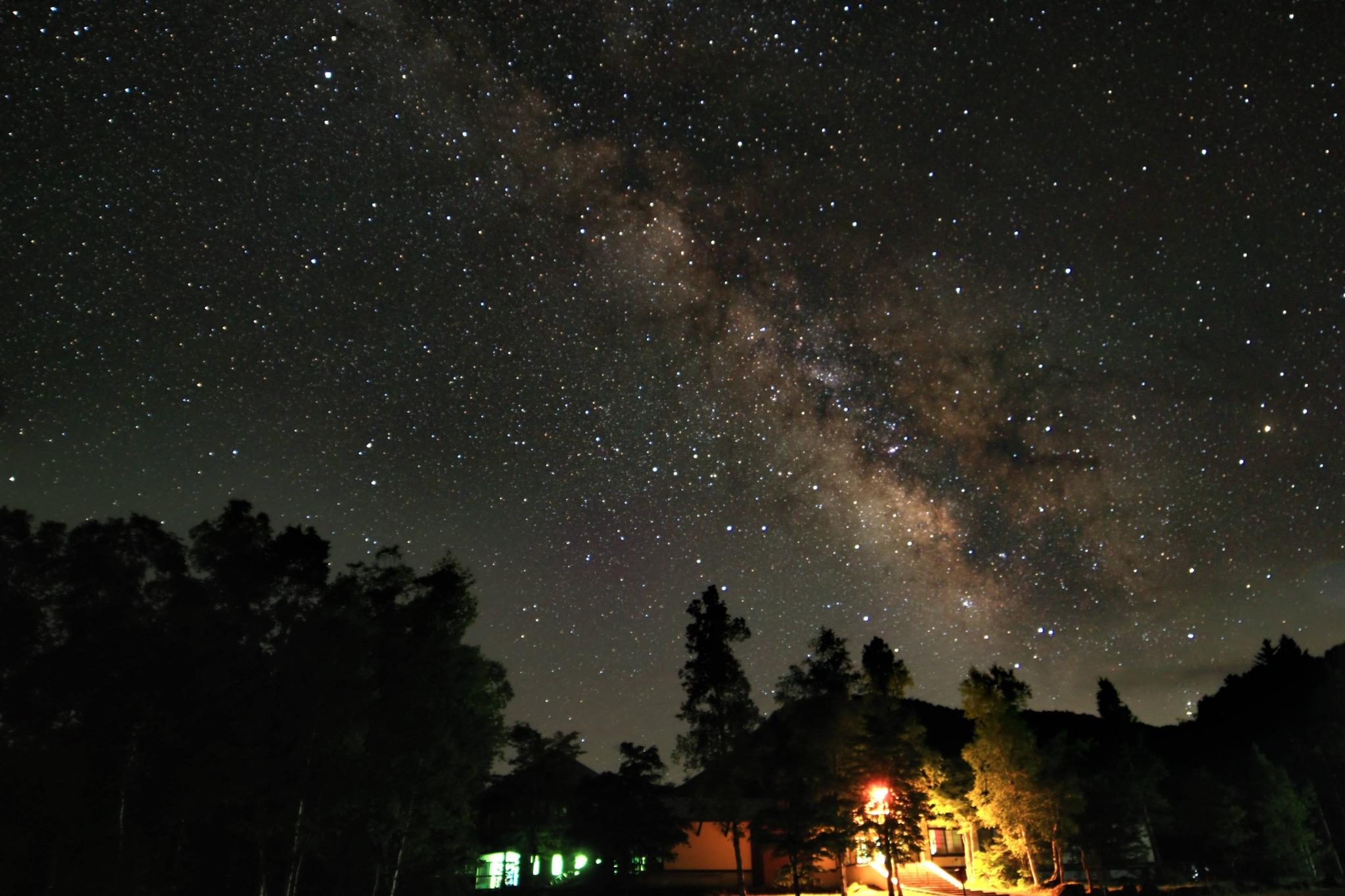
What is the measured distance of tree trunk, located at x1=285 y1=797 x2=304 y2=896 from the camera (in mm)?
22719

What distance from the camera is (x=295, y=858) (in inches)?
930

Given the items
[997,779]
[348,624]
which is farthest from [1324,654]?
[348,624]

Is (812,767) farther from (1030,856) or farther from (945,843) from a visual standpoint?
(945,843)

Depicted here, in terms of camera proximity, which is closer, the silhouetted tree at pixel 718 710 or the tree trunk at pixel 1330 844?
the silhouetted tree at pixel 718 710

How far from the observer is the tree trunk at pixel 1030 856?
3562cm

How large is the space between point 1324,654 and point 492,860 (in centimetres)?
8312

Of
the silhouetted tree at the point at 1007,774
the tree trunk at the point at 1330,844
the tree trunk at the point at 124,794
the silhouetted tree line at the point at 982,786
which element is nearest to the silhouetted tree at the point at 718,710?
the silhouetted tree line at the point at 982,786

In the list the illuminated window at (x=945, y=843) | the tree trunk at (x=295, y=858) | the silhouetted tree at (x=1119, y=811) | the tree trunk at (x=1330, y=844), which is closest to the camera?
the tree trunk at (x=295, y=858)

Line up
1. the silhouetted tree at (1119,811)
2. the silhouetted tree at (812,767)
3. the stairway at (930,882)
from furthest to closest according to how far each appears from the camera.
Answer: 1. the silhouetted tree at (1119,811)
2. the stairway at (930,882)
3. the silhouetted tree at (812,767)

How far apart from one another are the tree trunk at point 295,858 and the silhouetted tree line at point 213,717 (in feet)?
0.30

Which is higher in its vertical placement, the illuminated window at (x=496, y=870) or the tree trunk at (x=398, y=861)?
the tree trunk at (x=398, y=861)

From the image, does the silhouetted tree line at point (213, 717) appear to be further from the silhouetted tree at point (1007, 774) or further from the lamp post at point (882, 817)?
the silhouetted tree at point (1007, 774)

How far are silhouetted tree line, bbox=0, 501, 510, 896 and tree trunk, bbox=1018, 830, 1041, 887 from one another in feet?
83.3

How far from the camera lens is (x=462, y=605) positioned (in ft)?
97.8
